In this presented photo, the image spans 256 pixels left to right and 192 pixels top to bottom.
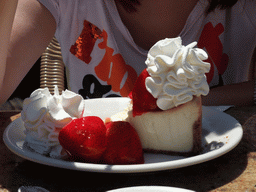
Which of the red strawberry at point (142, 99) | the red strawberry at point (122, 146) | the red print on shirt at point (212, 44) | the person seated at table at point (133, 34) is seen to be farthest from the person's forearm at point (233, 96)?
the red strawberry at point (122, 146)

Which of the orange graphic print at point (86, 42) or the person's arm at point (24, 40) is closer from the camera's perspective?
the person's arm at point (24, 40)

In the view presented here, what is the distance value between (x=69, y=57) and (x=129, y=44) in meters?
0.30

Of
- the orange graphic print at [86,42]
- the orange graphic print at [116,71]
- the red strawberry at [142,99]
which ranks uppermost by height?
the red strawberry at [142,99]

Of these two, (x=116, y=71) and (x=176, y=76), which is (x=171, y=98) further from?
(x=116, y=71)

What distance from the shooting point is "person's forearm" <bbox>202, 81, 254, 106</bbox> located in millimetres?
1079

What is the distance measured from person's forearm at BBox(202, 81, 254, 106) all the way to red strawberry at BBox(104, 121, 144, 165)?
57cm

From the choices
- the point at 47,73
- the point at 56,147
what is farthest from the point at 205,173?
the point at 47,73

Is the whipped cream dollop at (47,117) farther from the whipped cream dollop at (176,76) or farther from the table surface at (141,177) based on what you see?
the whipped cream dollop at (176,76)

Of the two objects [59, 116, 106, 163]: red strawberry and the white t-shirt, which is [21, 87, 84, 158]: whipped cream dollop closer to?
[59, 116, 106, 163]: red strawberry

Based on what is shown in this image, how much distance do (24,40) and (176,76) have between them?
621mm

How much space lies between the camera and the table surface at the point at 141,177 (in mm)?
459

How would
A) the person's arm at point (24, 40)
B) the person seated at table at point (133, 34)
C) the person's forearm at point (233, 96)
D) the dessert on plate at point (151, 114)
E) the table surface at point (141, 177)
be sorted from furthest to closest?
the person seated at table at point (133, 34)
the person's forearm at point (233, 96)
the person's arm at point (24, 40)
the dessert on plate at point (151, 114)
the table surface at point (141, 177)

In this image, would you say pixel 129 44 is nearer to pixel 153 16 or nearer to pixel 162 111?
pixel 153 16

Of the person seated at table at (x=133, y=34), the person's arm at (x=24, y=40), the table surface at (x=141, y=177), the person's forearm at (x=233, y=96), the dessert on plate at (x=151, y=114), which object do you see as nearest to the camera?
the table surface at (x=141, y=177)
